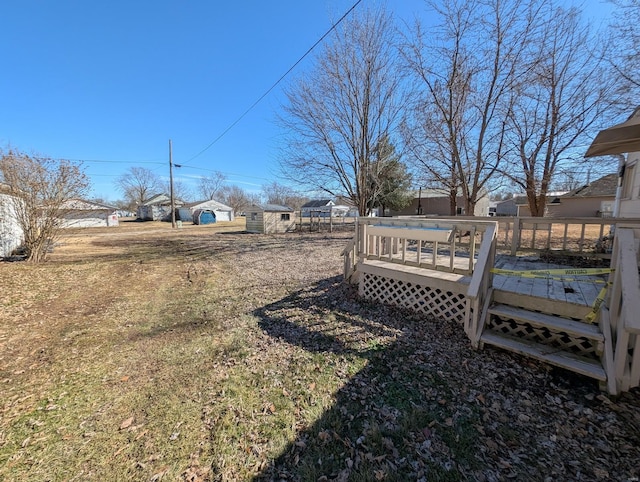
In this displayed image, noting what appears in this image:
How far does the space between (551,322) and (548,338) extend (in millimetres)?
291

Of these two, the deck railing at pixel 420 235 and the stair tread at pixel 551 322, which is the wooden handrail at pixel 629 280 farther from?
the deck railing at pixel 420 235

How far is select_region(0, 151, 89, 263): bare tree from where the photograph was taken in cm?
791

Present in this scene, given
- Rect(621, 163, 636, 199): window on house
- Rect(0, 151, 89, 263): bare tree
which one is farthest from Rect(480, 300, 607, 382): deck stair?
Rect(0, 151, 89, 263): bare tree

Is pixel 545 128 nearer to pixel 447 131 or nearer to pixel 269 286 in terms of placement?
pixel 447 131

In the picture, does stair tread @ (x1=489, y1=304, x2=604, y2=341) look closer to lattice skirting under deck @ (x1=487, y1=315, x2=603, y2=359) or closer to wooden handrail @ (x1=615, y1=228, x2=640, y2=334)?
lattice skirting under deck @ (x1=487, y1=315, x2=603, y2=359)

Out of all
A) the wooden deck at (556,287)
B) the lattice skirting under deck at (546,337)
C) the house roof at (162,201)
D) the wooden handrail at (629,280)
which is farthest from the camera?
the house roof at (162,201)

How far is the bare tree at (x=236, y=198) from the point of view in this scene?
7050 cm

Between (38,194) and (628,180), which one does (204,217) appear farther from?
(628,180)

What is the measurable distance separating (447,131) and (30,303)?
13.8 meters

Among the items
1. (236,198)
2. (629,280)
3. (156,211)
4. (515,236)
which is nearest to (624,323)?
(629,280)

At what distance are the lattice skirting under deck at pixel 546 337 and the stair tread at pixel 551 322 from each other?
0.51 feet

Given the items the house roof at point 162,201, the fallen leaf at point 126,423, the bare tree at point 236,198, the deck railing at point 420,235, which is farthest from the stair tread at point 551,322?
the bare tree at point 236,198

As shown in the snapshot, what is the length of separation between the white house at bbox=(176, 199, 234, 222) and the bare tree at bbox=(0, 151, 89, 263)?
3266 cm

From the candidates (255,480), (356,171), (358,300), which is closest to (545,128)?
(356,171)
